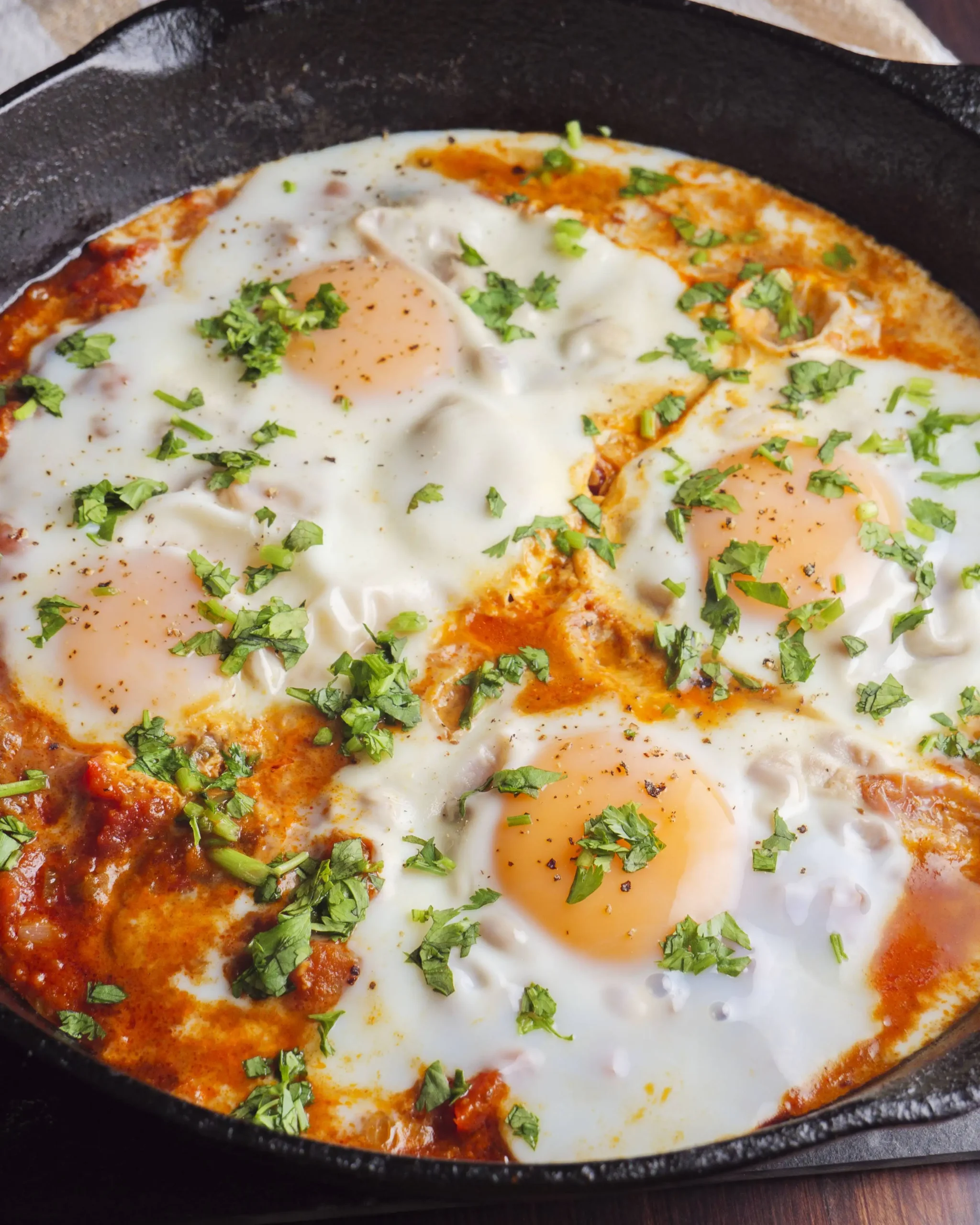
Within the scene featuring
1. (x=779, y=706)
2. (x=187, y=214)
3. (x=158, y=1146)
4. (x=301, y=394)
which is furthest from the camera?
(x=187, y=214)

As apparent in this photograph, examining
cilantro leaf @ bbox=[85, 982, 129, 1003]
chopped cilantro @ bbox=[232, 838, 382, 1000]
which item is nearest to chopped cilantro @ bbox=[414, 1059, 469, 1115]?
chopped cilantro @ bbox=[232, 838, 382, 1000]

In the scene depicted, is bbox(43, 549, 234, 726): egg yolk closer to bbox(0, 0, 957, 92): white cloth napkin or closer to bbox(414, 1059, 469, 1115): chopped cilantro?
bbox(414, 1059, 469, 1115): chopped cilantro

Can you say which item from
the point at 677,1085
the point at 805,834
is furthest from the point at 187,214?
the point at 677,1085

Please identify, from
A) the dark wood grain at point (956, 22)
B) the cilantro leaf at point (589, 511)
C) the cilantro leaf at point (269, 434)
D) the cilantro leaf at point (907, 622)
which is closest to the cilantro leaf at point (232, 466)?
the cilantro leaf at point (269, 434)

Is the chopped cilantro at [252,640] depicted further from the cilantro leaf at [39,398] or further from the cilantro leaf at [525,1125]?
the cilantro leaf at [525,1125]

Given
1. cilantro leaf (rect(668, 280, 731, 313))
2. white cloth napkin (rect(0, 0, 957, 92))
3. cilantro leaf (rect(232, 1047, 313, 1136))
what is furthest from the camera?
white cloth napkin (rect(0, 0, 957, 92))

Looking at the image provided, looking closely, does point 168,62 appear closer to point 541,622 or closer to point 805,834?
point 541,622

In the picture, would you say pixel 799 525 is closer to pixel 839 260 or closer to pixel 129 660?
pixel 839 260
